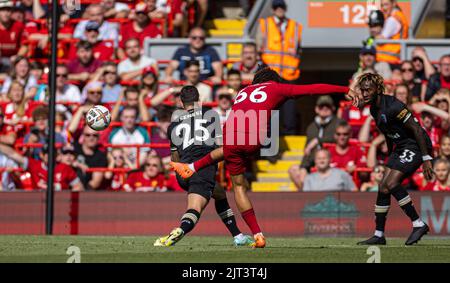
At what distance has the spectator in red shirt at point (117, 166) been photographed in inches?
787

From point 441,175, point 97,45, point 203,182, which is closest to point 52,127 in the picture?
point 97,45

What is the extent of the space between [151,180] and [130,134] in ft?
4.37

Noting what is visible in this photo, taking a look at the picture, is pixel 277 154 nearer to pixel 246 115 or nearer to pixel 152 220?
pixel 152 220

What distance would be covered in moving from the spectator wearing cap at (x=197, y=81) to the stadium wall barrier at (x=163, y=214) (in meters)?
2.52

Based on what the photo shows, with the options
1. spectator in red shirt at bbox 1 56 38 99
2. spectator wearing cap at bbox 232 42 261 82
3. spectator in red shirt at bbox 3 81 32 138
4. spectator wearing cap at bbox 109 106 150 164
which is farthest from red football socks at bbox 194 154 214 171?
spectator in red shirt at bbox 1 56 38 99

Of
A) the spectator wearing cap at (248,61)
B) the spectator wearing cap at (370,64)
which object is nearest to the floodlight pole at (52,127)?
the spectator wearing cap at (248,61)

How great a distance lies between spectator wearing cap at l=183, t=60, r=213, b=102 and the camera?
2056 centimetres

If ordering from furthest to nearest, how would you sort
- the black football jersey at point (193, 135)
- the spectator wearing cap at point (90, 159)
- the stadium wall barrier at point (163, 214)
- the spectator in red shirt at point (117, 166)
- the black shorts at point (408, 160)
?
the spectator in red shirt at point (117, 166) → the spectator wearing cap at point (90, 159) → the stadium wall barrier at point (163, 214) → the black shorts at point (408, 160) → the black football jersey at point (193, 135)

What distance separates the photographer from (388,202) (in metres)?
14.9

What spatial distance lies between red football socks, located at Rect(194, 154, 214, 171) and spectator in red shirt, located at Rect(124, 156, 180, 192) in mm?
5261

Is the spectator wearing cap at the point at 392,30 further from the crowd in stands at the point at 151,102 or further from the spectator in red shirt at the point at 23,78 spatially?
the spectator in red shirt at the point at 23,78

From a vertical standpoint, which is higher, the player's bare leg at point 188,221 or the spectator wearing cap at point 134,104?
the player's bare leg at point 188,221

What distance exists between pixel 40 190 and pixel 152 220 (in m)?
1.82

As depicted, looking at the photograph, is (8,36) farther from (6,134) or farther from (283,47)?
(283,47)
